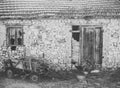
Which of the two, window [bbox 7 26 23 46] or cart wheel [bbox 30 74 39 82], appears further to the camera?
window [bbox 7 26 23 46]

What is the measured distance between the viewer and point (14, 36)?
14.4 m

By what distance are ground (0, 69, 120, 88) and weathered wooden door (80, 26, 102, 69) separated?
48.1 inches

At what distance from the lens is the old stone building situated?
14.2 meters

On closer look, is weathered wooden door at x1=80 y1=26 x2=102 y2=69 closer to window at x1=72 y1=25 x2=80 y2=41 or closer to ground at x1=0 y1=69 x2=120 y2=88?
window at x1=72 y1=25 x2=80 y2=41

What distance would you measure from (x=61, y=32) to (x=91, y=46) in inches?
81.0

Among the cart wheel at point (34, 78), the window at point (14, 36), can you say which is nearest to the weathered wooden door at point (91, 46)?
the cart wheel at point (34, 78)

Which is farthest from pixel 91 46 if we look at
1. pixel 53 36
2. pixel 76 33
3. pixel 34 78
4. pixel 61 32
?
pixel 34 78

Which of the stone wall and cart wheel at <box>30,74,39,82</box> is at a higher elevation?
the stone wall

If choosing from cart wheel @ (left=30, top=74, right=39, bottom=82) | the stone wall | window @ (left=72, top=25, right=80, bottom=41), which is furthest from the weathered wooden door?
cart wheel @ (left=30, top=74, right=39, bottom=82)

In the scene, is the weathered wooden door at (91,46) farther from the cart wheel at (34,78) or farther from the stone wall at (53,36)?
the cart wheel at (34,78)

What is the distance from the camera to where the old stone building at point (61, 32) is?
14156 millimetres

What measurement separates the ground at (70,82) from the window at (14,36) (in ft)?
7.09

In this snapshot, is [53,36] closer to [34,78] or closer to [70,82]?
[34,78]

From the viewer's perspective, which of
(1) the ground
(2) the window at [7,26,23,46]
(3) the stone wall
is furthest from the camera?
(2) the window at [7,26,23,46]
